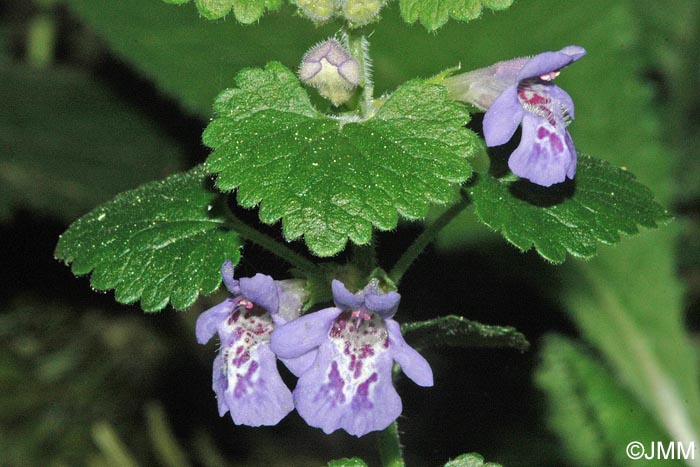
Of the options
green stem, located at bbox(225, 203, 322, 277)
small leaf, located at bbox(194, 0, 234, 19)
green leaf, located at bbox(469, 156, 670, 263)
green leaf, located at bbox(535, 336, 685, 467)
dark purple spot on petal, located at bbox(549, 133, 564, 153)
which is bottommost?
green leaf, located at bbox(535, 336, 685, 467)

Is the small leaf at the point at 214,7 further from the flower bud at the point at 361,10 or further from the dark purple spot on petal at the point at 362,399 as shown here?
the dark purple spot on petal at the point at 362,399

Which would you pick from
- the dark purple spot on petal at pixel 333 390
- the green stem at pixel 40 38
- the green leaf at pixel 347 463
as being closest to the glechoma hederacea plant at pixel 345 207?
the dark purple spot on petal at pixel 333 390

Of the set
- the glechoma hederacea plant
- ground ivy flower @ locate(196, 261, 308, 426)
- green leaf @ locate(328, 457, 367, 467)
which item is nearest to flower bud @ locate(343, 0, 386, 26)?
the glechoma hederacea plant

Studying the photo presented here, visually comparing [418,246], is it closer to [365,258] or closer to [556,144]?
[365,258]

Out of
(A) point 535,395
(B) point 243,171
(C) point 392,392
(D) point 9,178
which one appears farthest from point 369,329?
(D) point 9,178

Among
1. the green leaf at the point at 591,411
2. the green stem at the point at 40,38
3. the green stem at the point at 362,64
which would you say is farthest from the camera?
the green stem at the point at 40,38

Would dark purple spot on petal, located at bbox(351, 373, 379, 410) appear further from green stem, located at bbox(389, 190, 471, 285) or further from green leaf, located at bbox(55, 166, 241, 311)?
green leaf, located at bbox(55, 166, 241, 311)

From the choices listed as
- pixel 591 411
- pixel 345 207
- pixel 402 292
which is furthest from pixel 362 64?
pixel 402 292
